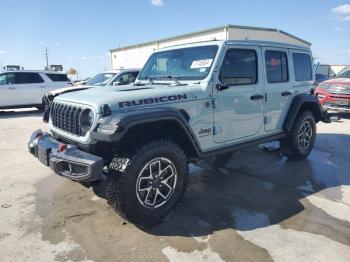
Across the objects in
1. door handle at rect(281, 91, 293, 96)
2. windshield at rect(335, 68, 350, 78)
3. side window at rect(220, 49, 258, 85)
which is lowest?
door handle at rect(281, 91, 293, 96)

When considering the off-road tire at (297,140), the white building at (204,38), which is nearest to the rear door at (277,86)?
the off-road tire at (297,140)

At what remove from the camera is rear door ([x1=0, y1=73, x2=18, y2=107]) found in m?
13.2

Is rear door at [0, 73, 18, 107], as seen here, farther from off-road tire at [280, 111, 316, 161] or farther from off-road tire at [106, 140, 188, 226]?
off-road tire at [106, 140, 188, 226]

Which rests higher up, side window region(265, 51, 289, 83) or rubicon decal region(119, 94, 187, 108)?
side window region(265, 51, 289, 83)

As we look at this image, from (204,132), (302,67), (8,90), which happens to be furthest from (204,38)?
(204,132)

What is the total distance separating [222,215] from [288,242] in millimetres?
815

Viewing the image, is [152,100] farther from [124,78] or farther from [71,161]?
[124,78]

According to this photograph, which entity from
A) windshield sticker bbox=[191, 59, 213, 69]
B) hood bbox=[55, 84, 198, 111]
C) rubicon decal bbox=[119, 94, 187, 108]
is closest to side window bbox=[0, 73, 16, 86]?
hood bbox=[55, 84, 198, 111]

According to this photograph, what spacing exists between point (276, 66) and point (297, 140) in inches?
55.7

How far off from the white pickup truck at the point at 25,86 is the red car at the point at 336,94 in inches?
405

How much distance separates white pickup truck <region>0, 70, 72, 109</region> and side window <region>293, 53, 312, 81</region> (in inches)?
431

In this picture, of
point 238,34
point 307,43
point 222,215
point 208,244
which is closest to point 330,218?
point 222,215

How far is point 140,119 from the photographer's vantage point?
3.28 m

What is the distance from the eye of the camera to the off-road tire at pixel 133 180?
332cm
